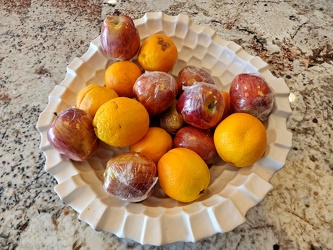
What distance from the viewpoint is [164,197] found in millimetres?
559

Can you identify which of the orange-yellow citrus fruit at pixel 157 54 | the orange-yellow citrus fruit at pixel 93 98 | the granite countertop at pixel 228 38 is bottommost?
the granite countertop at pixel 228 38

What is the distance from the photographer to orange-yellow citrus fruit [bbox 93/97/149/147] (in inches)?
20.5

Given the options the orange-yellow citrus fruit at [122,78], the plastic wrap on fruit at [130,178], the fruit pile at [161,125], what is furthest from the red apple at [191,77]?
the plastic wrap on fruit at [130,178]

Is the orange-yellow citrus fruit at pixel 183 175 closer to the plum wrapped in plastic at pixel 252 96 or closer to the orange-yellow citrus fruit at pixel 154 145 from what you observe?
the orange-yellow citrus fruit at pixel 154 145

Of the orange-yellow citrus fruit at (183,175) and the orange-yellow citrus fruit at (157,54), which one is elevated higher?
the orange-yellow citrus fruit at (157,54)

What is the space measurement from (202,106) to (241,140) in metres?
0.10

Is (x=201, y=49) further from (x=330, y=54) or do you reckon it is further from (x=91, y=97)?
(x=330, y=54)

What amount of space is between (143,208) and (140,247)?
0.10 m

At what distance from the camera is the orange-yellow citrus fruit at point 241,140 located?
518 millimetres

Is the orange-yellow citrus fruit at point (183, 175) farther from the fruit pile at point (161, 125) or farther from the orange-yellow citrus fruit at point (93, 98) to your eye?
the orange-yellow citrus fruit at point (93, 98)

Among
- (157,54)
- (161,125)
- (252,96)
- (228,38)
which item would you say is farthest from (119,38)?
(228,38)

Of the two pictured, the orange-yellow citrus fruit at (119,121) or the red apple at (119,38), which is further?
the red apple at (119,38)

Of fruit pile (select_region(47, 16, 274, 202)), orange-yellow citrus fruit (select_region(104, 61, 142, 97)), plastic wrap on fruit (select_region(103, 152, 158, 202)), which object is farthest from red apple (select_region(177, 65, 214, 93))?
plastic wrap on fruit (select_region(103, 152, 158, 202))

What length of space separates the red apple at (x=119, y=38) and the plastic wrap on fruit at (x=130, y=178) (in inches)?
11.1
